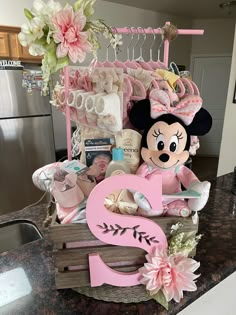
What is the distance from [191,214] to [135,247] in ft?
0.52

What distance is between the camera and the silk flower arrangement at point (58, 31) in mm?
520

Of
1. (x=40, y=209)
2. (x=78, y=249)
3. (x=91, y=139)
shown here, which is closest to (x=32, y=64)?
(x=40, y=209)

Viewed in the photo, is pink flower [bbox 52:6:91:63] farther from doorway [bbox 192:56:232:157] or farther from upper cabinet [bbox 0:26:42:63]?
doorway [bbox 192:56:232:157]

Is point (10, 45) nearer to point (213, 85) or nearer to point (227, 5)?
point (227, 5)

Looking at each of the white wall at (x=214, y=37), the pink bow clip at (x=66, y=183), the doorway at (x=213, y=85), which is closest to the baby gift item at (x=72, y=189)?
the pink bow clip at (x=66, y=183)

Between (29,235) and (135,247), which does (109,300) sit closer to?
(135,247)

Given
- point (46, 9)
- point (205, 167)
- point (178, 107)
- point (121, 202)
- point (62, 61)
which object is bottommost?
point (205, 167)

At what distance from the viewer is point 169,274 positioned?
57 centimetres

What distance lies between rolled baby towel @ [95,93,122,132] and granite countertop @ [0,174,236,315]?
1.45 ft

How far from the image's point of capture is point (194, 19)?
4.62m

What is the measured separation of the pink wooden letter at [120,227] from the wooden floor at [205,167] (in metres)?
3.68

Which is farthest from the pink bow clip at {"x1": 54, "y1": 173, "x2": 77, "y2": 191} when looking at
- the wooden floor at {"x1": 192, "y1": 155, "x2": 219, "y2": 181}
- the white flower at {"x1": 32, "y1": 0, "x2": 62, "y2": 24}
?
the wooden floor at {"x1": 192, "y1": 155, "x2": 219, "y2": 181}

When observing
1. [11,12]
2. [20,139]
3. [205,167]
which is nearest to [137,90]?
[20,139]

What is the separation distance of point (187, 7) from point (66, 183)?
A: 164 inches
